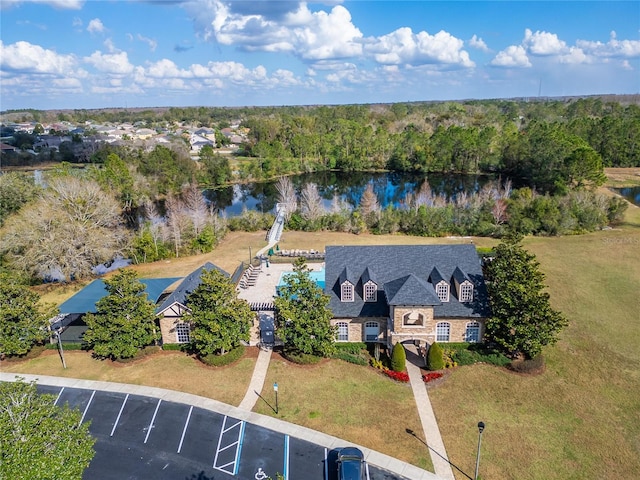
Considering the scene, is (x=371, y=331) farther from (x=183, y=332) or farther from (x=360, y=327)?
(x=183, y=332)

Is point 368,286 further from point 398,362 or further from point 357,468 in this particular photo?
point 357,468

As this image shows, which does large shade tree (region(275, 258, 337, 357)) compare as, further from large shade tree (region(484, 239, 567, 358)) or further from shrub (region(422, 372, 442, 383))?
large shade tree (region(484, 239, 567, 358))

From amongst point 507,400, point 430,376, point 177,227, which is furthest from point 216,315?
point 177,227

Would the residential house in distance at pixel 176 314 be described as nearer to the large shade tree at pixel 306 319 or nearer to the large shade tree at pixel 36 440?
the large shade tree at pixel 306 319

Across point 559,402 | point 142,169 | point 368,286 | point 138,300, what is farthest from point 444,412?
point 142,169

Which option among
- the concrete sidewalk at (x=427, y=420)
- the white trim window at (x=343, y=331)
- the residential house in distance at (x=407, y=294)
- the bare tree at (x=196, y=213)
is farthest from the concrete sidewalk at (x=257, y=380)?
the bare tree at (x=196, y=213)

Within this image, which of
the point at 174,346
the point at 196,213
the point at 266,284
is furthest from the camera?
the point at 196,213

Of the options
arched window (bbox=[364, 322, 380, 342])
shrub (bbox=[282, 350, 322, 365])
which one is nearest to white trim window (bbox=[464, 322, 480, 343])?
arched window (bbox=[364, 322, 380, 342])
